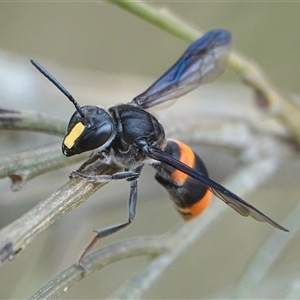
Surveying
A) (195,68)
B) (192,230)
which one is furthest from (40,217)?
(195,68)

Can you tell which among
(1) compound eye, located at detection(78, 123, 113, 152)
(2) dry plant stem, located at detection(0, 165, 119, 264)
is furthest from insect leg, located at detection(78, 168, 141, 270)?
(2) dry plant stem, located at detection(0, 165, 119, 264)

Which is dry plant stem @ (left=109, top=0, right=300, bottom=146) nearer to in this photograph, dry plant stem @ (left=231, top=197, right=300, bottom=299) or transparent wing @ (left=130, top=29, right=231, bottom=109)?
transparent wing @ (left=130, top=29, right=231, bottom=109)

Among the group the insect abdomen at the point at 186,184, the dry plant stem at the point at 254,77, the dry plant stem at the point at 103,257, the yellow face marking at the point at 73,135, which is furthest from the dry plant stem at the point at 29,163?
the dry plant stem at the point at 254,77

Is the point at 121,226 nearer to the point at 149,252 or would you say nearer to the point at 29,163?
the point at 149,252

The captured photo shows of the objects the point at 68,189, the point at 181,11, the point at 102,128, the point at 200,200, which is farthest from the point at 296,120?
the point at 181,11

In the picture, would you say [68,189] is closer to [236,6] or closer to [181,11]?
[236,6]
